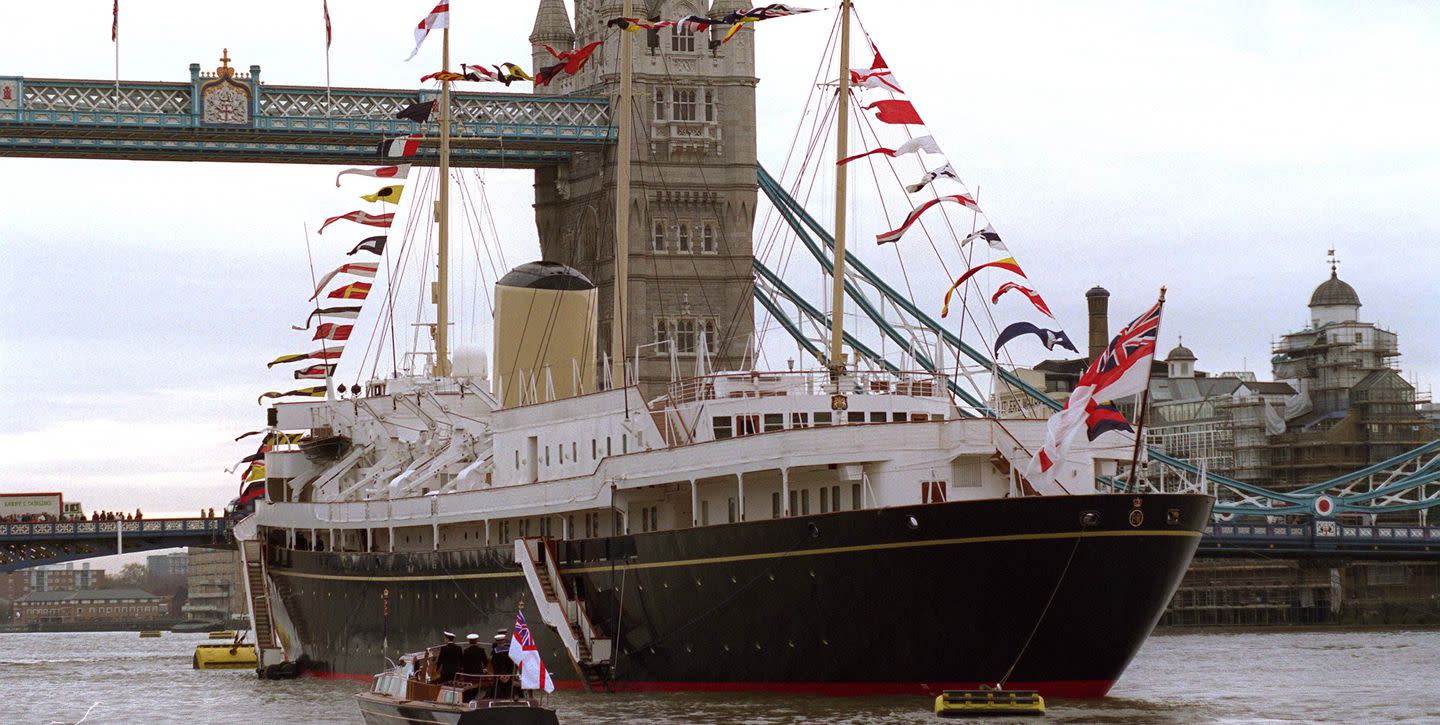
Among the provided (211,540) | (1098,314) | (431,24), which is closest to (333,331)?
(431,24)

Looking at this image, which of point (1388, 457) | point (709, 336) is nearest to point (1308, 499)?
point (1388, 457)

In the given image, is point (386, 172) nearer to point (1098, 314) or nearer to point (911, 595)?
point (911, 595)

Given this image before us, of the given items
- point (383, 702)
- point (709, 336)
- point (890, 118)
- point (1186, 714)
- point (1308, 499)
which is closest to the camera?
point (383, 702)

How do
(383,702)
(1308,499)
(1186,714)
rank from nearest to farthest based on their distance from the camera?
(383,702) < (1186,714) < (1308,499)

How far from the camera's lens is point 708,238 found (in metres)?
104

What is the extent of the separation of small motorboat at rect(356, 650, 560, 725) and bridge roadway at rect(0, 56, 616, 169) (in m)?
55.8

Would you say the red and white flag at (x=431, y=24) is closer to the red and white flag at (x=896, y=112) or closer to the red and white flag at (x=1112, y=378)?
the red and white flag at (x=896, y=112)

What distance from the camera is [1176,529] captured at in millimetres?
42719

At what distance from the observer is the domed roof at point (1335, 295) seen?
509ft

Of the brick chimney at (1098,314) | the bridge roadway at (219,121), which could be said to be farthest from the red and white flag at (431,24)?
the brick chimney at (1098,314)

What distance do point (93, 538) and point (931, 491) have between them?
78.9m

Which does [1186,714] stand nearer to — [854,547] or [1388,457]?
[854,547]

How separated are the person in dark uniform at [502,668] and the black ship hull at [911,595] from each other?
7.34m

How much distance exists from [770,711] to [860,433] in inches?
229
